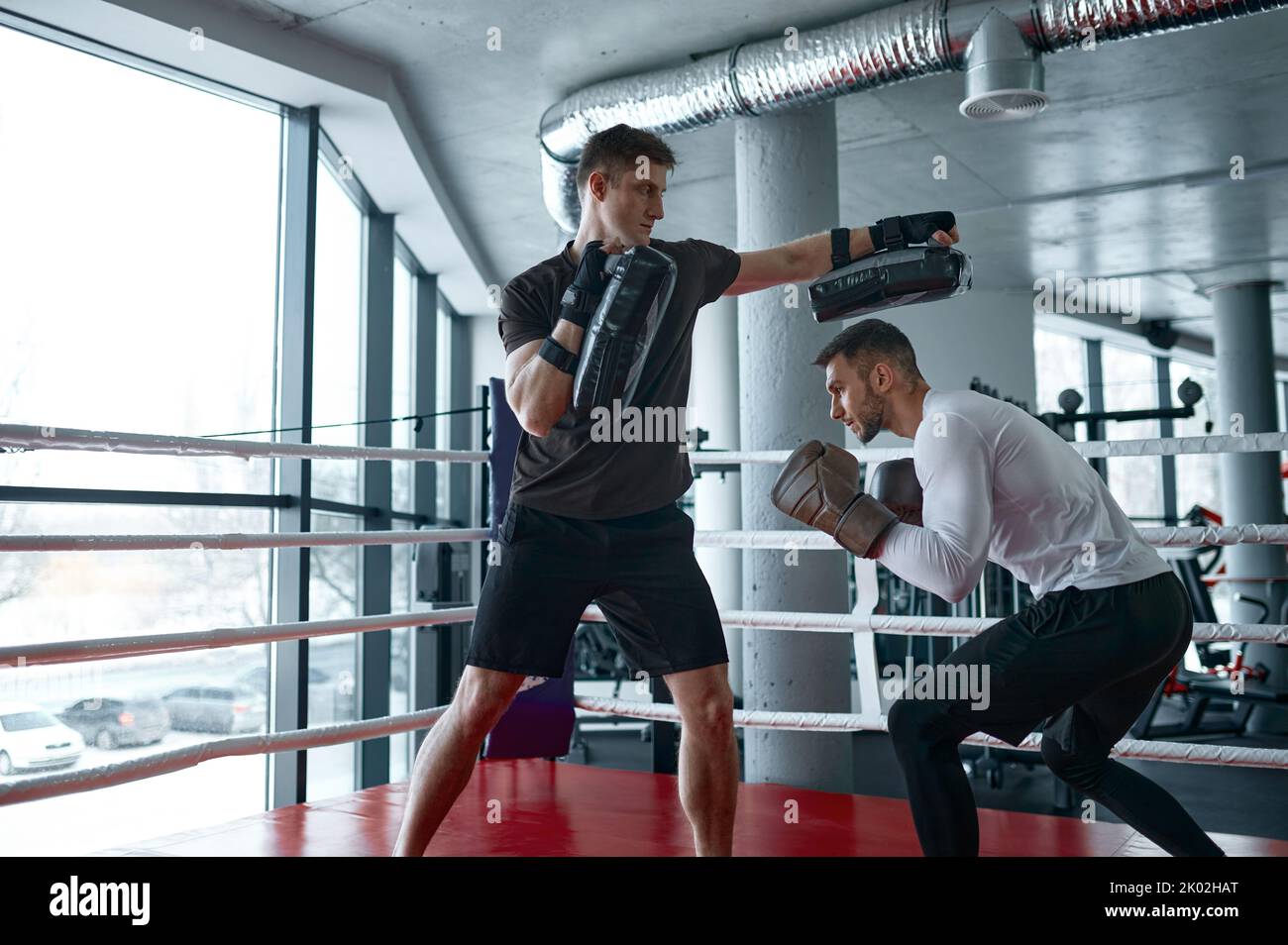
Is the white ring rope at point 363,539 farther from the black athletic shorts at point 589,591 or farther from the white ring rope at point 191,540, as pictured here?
the black athletic shorts at point 589,591

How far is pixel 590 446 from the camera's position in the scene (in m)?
1.91

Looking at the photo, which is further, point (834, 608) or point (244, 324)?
point (244, 324)

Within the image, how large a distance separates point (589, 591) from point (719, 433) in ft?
19.6

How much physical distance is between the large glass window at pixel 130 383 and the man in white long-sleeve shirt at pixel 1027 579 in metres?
2.01

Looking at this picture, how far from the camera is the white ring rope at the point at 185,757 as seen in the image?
185 cm

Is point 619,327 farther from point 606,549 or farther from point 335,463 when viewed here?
point 335,463

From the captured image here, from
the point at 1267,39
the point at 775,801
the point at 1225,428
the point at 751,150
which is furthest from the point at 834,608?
the point at 1225,428

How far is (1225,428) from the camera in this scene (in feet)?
29.1

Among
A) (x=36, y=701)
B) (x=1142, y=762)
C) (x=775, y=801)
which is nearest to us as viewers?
(x=775, y=801)

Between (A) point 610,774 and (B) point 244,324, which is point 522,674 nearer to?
(A) point 610,774

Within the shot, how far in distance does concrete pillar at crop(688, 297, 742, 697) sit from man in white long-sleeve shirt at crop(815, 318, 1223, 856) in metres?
5.44

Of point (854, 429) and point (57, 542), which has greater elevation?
point (854, 429)

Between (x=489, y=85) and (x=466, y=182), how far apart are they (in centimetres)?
135

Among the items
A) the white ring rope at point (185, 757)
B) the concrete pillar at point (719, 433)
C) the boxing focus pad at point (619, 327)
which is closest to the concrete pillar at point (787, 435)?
the white ring rope at point (185, 757)
